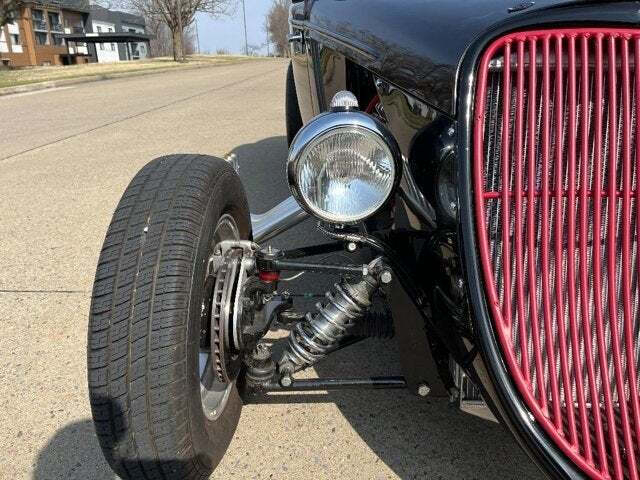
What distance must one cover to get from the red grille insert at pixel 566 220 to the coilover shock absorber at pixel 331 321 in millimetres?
419

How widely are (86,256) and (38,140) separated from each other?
15.8ft

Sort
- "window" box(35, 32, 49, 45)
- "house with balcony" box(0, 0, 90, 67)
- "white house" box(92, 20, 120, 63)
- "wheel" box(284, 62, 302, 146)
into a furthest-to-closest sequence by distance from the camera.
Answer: "white house" box(92, 20, 120, 63) → "window" box(35, 32, 49, 45) → "house with balcony" box(0, 0, 90, 67) → "wheel" box(284, 62, 302, 146)

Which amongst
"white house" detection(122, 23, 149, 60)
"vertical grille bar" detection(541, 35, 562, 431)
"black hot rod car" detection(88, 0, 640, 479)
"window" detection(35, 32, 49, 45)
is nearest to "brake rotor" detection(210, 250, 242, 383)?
"black hot rod car" detection(88, 0, 640, 479)

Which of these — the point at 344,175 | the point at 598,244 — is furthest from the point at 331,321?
the point at 598,244

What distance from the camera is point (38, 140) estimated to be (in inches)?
301

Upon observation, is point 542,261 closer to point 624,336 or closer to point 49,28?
point 624,336

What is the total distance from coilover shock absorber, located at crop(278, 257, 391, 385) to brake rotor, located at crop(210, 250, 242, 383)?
0.56 ft

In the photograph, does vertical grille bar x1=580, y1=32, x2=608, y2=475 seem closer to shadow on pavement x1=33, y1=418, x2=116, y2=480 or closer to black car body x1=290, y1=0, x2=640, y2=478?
black car body x1=290, y1=0, x2=640, y2=478

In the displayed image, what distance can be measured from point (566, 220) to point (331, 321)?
0.73 metres

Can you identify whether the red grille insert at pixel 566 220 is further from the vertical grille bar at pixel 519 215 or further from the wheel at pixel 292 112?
the wheel at pixel 292 112

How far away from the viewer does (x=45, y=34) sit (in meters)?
46.0

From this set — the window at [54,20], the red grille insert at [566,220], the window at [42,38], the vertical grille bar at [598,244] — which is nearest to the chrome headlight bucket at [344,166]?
the red grille insert at [566,220]

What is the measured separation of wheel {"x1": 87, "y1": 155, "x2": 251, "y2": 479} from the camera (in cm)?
150

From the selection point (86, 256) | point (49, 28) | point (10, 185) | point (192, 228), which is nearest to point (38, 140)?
point (10, 185)
